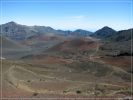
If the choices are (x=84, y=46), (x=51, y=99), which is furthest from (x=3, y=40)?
(x=51, y=99)

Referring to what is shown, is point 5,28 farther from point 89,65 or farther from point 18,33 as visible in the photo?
point 89,65

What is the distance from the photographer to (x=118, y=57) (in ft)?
179

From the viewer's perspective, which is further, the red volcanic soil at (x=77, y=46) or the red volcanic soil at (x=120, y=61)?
the red volcanic soil at (x=77, y=46)

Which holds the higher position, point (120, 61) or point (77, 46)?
point (77, 46)

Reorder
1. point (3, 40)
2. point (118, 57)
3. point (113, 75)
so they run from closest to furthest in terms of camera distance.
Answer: point (113, 75)
point (118, 57)
point (3, 40)

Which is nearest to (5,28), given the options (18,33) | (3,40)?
(18,33)

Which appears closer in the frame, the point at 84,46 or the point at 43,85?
the point at 43,85

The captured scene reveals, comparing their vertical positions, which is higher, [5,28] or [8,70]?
[5,28]

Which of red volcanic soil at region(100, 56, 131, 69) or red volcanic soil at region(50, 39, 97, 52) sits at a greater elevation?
red volcanic soil at region(50, 39, 97, 52)

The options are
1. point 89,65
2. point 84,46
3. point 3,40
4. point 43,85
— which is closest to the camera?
point 43,85

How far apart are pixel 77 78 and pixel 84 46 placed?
4889cm

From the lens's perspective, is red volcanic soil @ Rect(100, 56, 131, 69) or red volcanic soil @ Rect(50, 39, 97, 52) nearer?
red volcanic soil @ Rect(100, 56, 131, 69)

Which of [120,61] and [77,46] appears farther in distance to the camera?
[77,46]

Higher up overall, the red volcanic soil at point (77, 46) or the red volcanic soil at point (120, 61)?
the red volcanic soil at point (77, 46)
